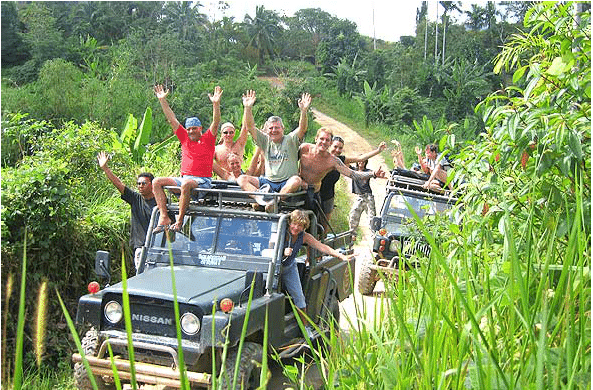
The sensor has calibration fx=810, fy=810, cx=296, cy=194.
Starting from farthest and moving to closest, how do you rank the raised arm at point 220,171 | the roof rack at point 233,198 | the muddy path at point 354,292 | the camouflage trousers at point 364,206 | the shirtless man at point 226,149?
the camouflage trousers at point 364,206 < the shirtless man at point 226,149 < the raised arm at point 220,171 < the roof rack at point 233,198 < the muddy path at point 354,292

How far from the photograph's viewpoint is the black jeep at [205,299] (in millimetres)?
5961

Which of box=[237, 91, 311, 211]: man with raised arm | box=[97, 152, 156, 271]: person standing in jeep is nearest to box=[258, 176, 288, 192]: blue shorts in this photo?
box=[237, 91, 311, 211]: man with raised arm

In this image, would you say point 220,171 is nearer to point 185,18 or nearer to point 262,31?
point 185,18

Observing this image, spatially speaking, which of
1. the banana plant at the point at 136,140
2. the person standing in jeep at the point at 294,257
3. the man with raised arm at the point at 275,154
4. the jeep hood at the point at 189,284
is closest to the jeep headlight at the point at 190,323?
the jeep hood at the point at 189,284

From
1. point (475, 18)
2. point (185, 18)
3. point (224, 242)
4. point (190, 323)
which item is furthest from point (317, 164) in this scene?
point (185, 18)

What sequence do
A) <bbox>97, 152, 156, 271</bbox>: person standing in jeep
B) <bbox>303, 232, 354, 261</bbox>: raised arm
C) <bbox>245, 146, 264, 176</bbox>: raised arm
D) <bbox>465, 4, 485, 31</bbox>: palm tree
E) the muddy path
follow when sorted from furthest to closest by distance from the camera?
<bbox>465, 4, 485, 31</bbox>: palm tree < <bbox>245, 146, 264, 176</bbox>: raised arm < <bbox>97, 152, 156, 271</bbox>: person standing in jeep < <bbox>303, 232, 354, 261</bbox>: raised arm < the muddy path

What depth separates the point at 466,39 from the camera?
43.7 meters

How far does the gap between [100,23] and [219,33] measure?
6.91m

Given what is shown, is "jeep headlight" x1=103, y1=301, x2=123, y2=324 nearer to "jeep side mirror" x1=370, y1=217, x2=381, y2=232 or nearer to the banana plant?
"jeep side mirror" x1=370, y1=217, x2=381, y2=232

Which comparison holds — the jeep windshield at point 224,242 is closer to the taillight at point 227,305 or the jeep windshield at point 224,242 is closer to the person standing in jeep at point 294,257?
the person standing in jeep at point 294,257

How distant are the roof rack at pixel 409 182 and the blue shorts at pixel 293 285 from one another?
14.4 ft

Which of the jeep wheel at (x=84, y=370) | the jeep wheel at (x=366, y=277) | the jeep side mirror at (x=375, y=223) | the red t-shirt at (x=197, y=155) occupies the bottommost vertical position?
the jeep wheel at (x=366, y=277)

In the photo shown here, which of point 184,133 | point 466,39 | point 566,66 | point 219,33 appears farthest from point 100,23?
point 566,66

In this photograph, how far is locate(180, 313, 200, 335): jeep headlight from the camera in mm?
6029
